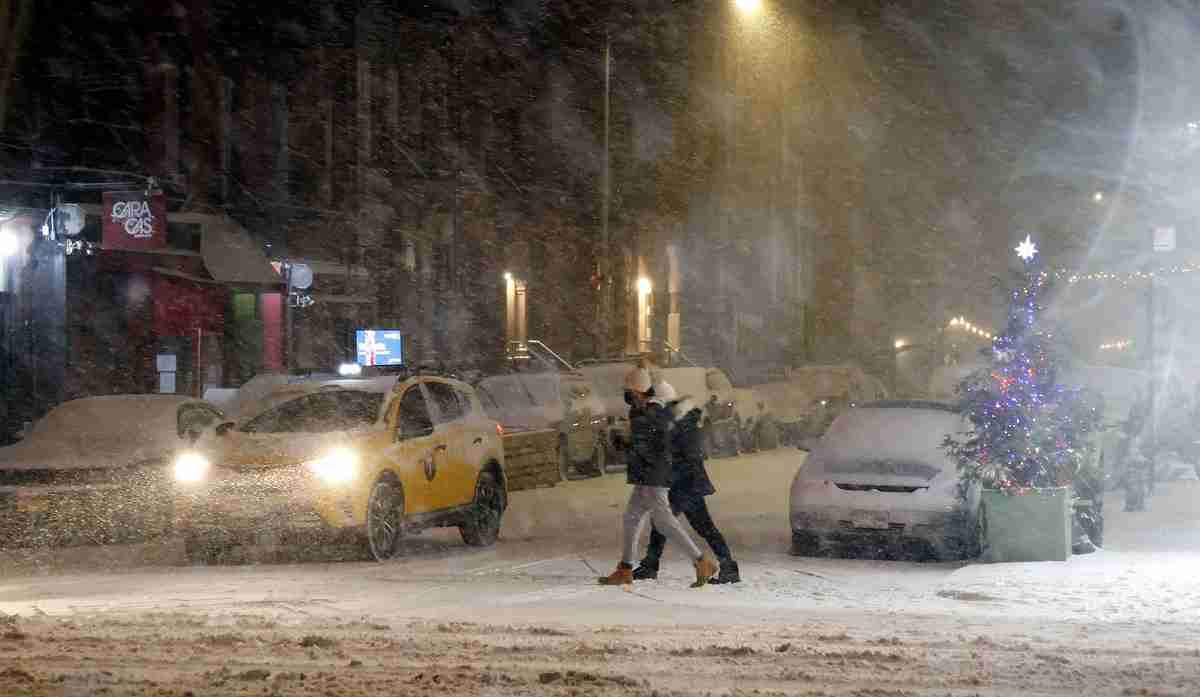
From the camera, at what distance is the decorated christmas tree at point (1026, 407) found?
13250 millimetres

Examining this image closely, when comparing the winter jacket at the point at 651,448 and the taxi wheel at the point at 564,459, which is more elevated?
the winter jacket at the point at 651,448

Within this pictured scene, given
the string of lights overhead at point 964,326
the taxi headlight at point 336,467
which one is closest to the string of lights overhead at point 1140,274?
the taxi headlight at point 336,467

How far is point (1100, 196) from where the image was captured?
55938 millimetres

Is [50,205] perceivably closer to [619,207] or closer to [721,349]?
[619,207]

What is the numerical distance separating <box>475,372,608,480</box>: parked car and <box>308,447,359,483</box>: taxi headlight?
1003cm

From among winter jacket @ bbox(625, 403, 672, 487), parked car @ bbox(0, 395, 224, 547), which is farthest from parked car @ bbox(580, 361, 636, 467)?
winter jacket @ bbox(625, 403, 672, 487)

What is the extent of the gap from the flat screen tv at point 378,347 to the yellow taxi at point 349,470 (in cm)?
1771

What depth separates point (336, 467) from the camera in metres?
13.1

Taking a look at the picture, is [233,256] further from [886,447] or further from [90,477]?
[886,447]

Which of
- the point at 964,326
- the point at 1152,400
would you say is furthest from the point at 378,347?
the point at 964,326

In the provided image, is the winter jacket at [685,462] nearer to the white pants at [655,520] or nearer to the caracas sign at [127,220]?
the white pants at [655,520]

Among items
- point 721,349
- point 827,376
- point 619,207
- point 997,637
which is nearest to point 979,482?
point 997,637

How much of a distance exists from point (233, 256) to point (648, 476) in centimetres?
2171

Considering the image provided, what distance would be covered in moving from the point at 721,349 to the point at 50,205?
3253cm
